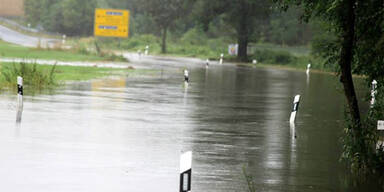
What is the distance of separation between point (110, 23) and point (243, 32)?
1197cm

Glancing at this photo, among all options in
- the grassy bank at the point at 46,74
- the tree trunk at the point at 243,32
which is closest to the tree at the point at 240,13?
the tree trunk at the point at 243,32

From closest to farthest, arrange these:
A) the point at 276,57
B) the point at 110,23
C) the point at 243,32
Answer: the point at 276,57, the point at 243,32, the point at 110,23

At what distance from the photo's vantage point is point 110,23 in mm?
76500

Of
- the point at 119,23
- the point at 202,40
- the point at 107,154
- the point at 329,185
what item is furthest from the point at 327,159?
the point at 202,40

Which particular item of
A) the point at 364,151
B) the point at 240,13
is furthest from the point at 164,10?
the point at 364,151

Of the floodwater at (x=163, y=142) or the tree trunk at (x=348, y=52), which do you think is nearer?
the floodwater at (x=163, y=142)

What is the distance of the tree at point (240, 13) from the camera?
7006 centimetres

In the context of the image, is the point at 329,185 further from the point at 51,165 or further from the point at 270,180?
the point at 51,165

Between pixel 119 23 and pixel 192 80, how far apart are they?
35.9 m

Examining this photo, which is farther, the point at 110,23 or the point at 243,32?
the point at 110,23

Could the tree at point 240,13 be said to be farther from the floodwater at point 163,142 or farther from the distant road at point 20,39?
the floodwater at point 163,142

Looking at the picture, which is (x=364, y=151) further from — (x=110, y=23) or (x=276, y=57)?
(x=110, y=23)

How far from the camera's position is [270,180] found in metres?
13.2

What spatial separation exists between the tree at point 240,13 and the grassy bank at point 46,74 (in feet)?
64.2
